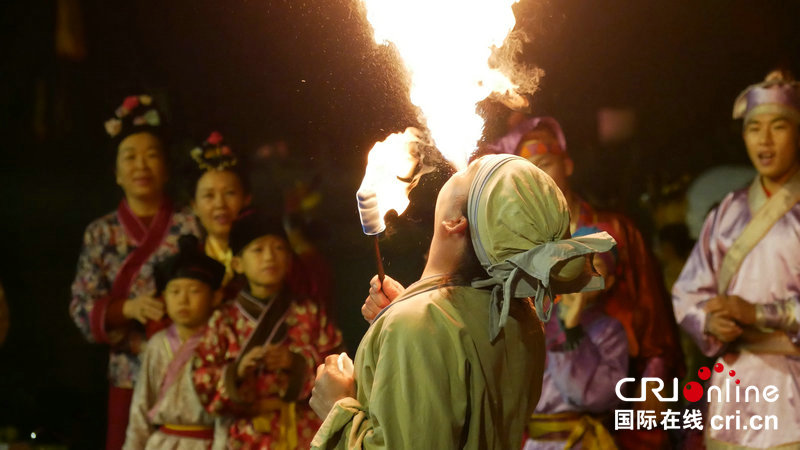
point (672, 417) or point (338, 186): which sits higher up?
point (338, 186)

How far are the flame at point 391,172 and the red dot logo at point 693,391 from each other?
6.35 ft

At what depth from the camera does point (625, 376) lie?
3.14m

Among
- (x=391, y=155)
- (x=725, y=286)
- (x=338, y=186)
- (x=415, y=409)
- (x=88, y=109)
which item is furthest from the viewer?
(x=88, y=109)

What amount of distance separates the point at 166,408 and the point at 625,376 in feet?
5.59

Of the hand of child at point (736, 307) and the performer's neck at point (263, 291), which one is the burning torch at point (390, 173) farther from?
the hand of child at point (736, 307)

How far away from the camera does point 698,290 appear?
10.3 feet

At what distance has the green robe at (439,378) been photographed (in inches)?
48.4

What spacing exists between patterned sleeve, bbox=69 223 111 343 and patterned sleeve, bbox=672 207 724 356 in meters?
2.18

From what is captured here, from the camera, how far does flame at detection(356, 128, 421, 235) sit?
1.57 meters

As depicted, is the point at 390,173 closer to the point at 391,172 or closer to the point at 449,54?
the point at 391,172

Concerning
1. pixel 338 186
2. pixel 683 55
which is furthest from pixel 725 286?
pixel 338 186

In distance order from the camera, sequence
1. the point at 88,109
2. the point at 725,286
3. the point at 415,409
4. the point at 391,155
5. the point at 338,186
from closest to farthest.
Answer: the point at 415,409
the point at 391,155
the point at 725,286
the point at 338,186
the point at 88,109

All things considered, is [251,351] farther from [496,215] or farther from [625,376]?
[496,215]

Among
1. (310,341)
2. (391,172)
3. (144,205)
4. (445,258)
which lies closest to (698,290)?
(310,341)
